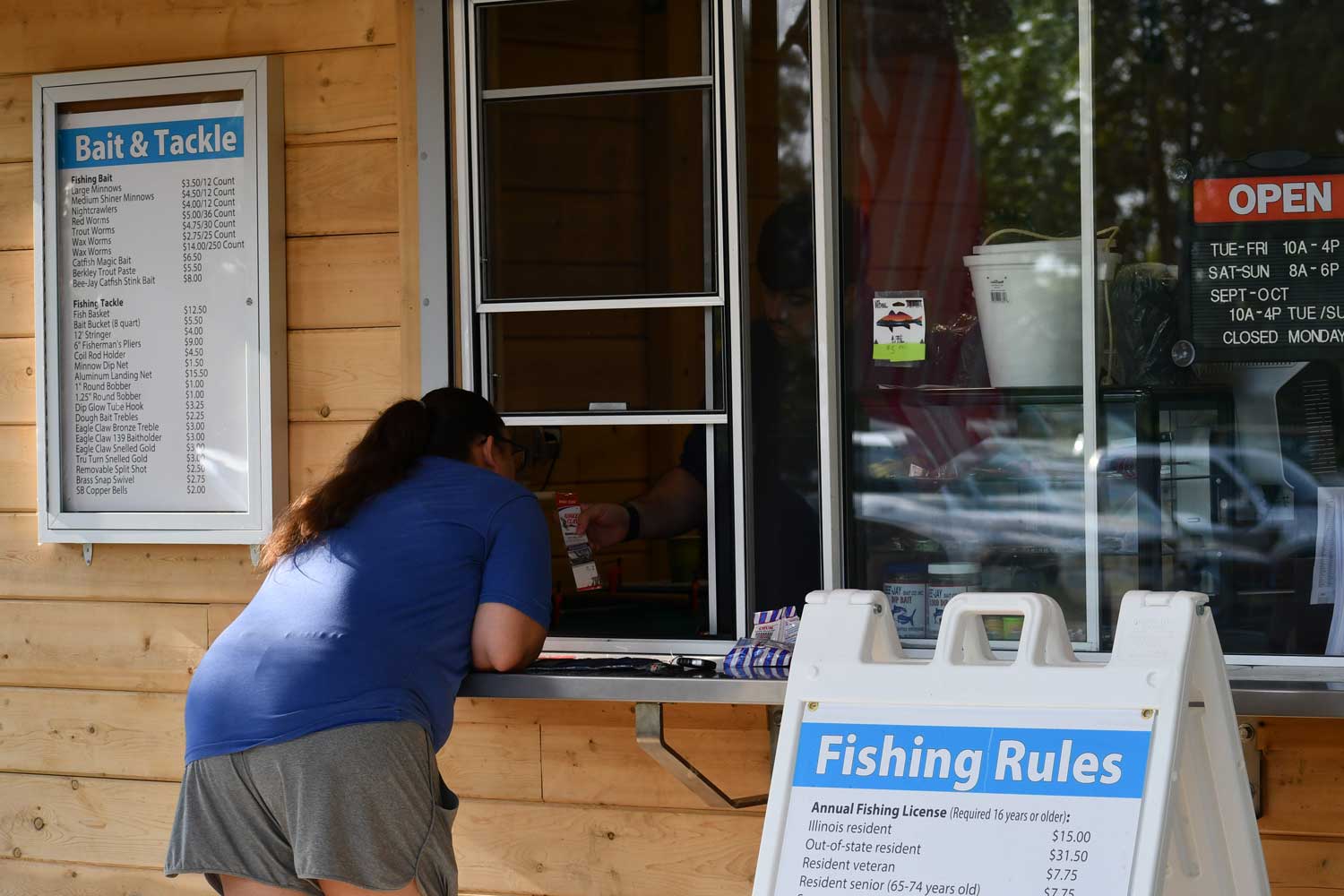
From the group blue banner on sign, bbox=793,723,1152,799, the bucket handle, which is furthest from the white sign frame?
blue banner on sign, bbox=793,723,1152,799

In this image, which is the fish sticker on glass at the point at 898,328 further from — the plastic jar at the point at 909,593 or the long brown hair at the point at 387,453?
the long brown hair at the point at 387,453

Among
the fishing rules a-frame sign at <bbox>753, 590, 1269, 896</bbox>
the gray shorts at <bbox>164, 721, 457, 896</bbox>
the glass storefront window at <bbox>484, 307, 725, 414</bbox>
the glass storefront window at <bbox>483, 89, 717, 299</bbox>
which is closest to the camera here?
the fishing rules a-frame sign at <bbox>753, 590, 1269, 896</bbox>

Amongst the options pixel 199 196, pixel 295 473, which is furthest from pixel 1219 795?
pixel 199 196

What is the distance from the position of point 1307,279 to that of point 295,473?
1.90 meters

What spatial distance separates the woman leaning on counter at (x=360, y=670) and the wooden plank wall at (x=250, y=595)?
1.63ft

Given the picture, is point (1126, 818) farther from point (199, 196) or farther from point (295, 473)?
point (199, 196)

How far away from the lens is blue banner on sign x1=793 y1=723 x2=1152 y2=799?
1639 mm

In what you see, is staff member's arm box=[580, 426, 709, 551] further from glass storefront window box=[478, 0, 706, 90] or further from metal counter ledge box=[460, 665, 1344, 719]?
glass storefront window box=[478, 0, 706, 90]

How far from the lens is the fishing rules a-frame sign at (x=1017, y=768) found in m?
1.61

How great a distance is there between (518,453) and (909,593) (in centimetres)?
76

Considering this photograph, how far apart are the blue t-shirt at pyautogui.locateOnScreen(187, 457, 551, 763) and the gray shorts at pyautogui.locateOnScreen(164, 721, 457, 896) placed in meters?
0.03

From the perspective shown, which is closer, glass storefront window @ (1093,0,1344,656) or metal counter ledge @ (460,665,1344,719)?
metal counter ledge @ (460,665,1344,719)

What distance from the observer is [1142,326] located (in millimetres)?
2510

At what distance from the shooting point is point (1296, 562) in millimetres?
2451
